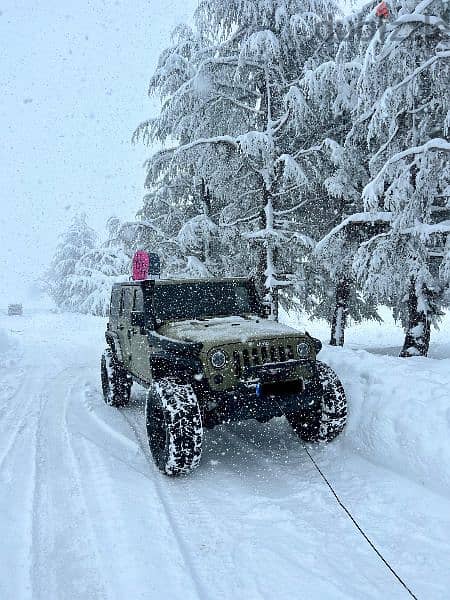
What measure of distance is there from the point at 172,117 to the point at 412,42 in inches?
265

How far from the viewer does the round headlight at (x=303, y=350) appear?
5.23 m

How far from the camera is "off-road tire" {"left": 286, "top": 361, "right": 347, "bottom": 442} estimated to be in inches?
209

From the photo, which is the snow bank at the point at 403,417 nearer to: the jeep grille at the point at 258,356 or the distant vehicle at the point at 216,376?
the distant vehicle at the point at 216,376

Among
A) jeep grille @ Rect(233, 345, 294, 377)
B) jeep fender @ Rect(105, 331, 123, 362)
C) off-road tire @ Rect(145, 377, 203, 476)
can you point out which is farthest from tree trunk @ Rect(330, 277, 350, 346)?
off-road tire @ Rect(145, 377, 203, 476)

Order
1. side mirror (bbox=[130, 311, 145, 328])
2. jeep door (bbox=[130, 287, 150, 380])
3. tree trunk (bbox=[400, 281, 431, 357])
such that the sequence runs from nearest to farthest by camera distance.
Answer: side mirror (bbox=[130, 311, 145, 328]), jeep door (bbox=[130, 287, 150, 380]), tree trunk (bbox=[400, 281, 431, 357])

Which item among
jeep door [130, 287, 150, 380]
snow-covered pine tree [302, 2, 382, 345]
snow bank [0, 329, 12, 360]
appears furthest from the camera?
snow bank [0, 329, 12, 360]

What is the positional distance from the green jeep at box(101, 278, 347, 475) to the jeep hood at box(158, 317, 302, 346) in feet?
0.04

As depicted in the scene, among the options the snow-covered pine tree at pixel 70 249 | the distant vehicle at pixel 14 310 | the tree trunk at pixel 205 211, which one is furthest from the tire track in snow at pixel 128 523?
the distant vehicle at pixel 14 310

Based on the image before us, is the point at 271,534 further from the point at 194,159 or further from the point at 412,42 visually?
the point at 194,159

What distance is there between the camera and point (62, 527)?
3.68 meters

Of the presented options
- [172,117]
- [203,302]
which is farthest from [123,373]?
[172,117]

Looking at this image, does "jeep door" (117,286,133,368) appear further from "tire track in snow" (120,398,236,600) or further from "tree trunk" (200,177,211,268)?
"tree trunk" (200,177,211,268)

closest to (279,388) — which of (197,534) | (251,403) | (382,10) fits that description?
(251,403)

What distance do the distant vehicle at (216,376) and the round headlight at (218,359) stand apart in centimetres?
1
